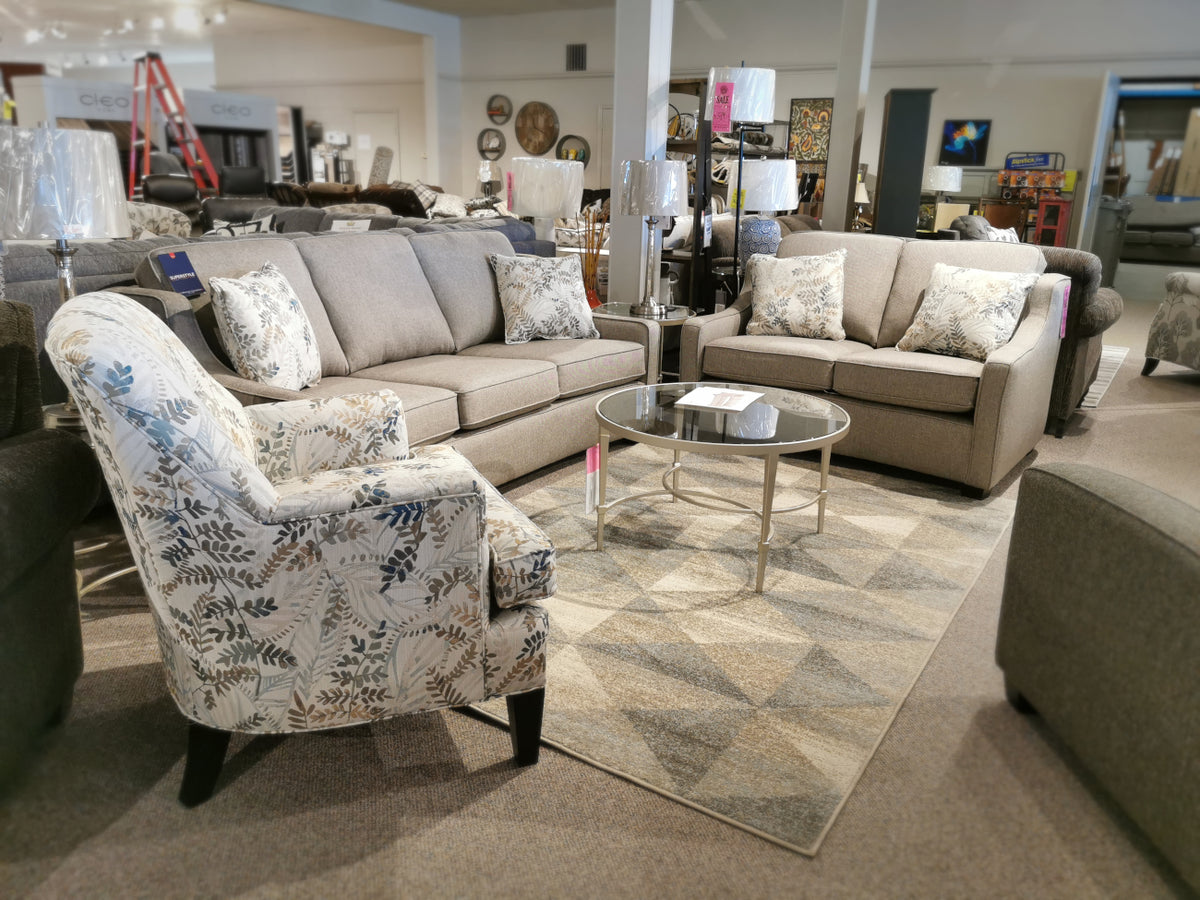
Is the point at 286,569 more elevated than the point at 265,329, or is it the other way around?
the point at 265,329

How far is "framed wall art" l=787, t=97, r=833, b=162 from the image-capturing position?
9.91 m

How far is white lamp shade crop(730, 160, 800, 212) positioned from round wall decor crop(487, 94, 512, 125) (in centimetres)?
825

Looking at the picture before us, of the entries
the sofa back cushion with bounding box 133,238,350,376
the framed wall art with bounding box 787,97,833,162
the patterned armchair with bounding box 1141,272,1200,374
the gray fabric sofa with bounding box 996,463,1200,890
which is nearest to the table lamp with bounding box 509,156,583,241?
the sofa back cushion with bounding box 133,238,350,376

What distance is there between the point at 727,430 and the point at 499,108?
10855 millimetres

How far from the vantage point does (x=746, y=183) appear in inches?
189

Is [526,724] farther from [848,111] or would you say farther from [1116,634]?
[848,111]

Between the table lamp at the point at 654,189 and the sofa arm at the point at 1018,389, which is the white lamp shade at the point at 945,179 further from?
the table lamp at the point at 654,189

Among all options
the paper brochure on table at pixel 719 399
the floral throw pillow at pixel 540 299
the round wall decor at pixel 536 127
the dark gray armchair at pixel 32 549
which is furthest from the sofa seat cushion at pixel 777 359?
the round wall decor at pixel 536 127

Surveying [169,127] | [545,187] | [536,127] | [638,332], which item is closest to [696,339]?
[638,332]

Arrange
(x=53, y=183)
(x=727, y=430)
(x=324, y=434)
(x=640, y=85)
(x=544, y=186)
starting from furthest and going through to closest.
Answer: (x=544, y=186) < (x=640, y=85) < (x=727, y=430) < (x=53, y=183) < (x=324, y=434)

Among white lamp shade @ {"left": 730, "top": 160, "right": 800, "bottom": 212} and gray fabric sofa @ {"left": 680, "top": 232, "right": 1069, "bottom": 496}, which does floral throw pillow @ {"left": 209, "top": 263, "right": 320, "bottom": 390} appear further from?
white lamp shade @ {"left": 730, "top": 160, "right": 800, "bottom": 212}

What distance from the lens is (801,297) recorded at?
13.1 feet

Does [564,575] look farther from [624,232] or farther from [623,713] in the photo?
[624,232]

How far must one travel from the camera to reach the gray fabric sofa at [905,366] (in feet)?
10.7
